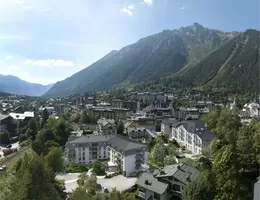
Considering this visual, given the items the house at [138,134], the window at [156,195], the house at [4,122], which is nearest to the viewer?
the window at [156,195]

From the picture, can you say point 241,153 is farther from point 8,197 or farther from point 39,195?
point 8,197

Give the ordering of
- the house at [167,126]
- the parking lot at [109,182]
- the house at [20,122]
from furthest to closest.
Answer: the house at [20,122], the house at [167,126], the parking lot at [109,182]

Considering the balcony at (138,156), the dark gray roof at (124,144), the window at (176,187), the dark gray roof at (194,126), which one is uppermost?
the dark gray roof at (194,126)

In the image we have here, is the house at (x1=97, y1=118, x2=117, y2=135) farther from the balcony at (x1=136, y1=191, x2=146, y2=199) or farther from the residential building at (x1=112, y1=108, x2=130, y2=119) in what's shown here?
the balcony at (x1=136, y1=191, x2=146, y2=199)

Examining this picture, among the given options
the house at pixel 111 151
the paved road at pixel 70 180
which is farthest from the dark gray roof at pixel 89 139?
the paved road at pixel 70 180

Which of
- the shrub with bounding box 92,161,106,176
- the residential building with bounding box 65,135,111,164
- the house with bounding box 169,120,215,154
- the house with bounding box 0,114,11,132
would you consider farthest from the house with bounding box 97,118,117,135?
the house with bounding box 0,114,11,132

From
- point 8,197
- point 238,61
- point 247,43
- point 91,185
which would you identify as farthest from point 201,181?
point 247,43

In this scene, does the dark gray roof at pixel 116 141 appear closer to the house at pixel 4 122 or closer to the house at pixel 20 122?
the house at pixel 20 122

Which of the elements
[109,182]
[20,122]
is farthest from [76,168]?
[20,122]

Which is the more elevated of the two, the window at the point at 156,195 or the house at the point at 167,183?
the house at the point at 167,183
